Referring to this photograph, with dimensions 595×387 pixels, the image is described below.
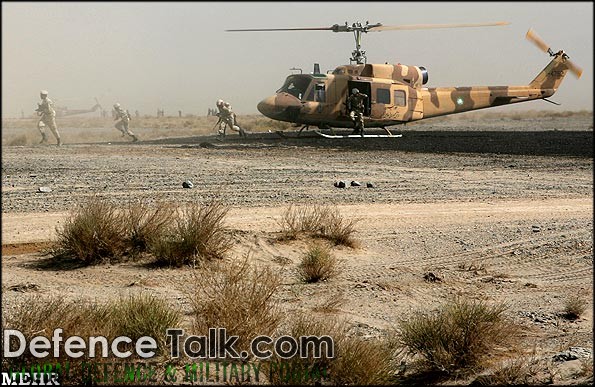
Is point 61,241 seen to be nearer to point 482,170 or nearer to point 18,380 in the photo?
point 18,380

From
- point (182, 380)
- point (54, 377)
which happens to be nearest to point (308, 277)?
point (182, 380)

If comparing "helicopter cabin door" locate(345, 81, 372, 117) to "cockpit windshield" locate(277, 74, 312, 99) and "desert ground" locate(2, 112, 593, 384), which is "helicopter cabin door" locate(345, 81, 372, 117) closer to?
"cockpit windshield" locate(277, 74, 312, 99)

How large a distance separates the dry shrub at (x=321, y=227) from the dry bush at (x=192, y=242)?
1266 millimetres

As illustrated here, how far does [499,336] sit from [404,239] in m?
4.20

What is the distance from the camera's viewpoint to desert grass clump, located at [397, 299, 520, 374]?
764cm

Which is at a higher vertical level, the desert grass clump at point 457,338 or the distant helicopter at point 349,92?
the distant helicopter at point 349,92

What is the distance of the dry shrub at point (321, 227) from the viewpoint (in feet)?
38.7

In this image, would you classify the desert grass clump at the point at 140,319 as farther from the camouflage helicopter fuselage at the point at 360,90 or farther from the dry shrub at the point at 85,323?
the camouflage helicopter fuselage at the point at 360,90

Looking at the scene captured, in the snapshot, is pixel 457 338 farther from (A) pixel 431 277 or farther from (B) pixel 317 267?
(B) pixel 317 267

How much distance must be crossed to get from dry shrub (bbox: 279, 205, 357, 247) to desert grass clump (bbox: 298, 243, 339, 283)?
1045 mm

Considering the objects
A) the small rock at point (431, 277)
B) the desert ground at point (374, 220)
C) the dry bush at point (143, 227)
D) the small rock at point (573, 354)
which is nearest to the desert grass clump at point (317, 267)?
the desert ground at point (374, 220)

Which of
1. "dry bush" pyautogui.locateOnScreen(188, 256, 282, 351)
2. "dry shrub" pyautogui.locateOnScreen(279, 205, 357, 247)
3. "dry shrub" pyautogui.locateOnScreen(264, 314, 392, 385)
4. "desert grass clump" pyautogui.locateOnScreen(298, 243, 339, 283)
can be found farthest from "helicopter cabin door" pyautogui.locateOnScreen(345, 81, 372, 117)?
"dry shrub" pyautogui.locateOnScreen(264, 314, 392, 385)

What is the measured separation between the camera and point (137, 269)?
1053cm

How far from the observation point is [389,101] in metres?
25.8
